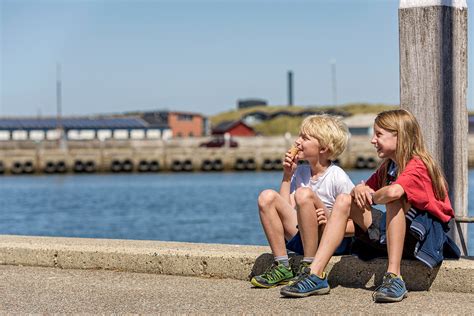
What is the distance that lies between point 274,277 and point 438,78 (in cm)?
179

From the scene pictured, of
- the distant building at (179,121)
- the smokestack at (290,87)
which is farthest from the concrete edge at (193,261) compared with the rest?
the smokestack at (290,87)

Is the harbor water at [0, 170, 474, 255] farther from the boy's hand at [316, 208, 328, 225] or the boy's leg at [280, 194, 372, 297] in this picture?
the boy's leg at [280, 194, 372, 297]

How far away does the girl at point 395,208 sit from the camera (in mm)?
5047

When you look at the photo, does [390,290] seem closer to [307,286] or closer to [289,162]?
[307,286]

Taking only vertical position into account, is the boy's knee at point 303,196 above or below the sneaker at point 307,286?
above

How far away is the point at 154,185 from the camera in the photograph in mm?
50250

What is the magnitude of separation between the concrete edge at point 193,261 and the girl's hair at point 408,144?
1.76 ft

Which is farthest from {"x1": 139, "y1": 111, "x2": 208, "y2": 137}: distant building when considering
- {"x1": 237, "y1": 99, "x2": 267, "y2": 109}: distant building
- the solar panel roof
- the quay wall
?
{"x1": 237, "y1": 99, "x2": 267, "y2": 109}: distant building

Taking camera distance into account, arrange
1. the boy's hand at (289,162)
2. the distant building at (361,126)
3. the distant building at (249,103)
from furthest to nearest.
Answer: the distant building at (249,103), the distant building at (361,126), the boy's hand at (289,162)

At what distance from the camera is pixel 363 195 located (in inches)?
202

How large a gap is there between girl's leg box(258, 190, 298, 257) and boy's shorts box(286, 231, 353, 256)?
0.13 metres

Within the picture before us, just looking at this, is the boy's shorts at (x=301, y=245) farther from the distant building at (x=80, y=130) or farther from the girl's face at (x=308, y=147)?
the distant building at (x=80, y=130)

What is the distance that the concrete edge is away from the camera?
211 inches

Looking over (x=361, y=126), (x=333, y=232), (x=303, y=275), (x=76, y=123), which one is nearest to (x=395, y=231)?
(x=333, y=232)
